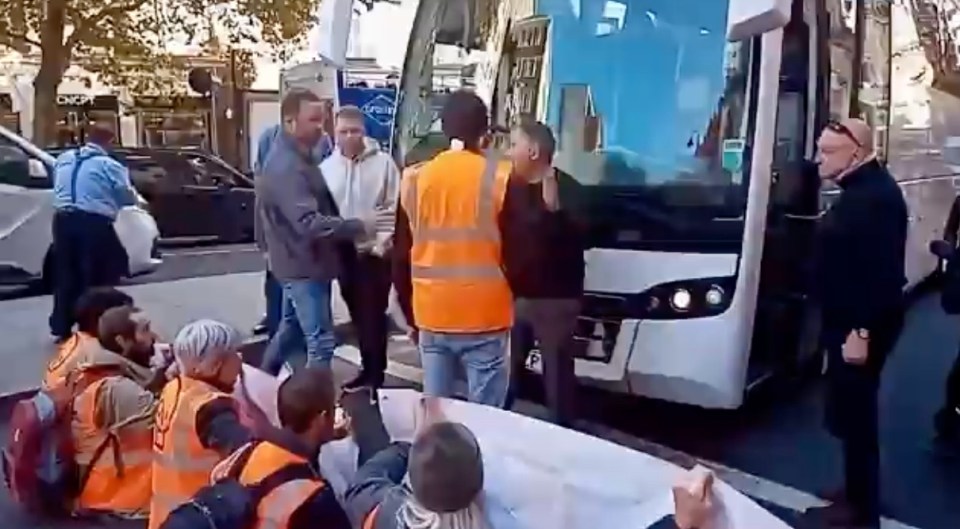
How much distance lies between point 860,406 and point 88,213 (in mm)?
5916

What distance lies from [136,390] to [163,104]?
26889 millimetres

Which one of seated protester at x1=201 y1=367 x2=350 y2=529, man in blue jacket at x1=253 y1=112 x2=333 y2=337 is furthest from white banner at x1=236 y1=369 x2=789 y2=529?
man in blue jacket at x1=253 y1=112 x2=333 y2=337

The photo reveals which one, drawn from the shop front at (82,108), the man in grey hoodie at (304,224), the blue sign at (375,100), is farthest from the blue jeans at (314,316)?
the shop front at (82,108)

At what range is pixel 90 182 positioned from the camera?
9258mm

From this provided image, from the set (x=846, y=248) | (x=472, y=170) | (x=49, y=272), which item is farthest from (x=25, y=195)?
(x=846, y=248)

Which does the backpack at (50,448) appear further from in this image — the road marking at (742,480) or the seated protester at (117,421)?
the road marking at (742,480)

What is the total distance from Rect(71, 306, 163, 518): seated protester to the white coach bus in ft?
7.13

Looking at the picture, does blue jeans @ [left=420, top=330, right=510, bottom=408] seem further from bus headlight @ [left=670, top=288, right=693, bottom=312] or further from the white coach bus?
bus headlight @ [left=670, top=288, right=693, bottom=312]

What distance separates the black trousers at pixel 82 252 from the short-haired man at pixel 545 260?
13.0 ft

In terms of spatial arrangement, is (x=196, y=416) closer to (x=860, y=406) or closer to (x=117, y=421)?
(x=117, y=421)

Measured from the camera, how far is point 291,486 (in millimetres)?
3535

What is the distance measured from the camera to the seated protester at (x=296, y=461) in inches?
138

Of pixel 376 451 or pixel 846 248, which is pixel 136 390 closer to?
pixel 376 451

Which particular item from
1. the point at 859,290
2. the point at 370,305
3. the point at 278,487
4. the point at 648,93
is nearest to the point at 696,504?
the point at 278,487
